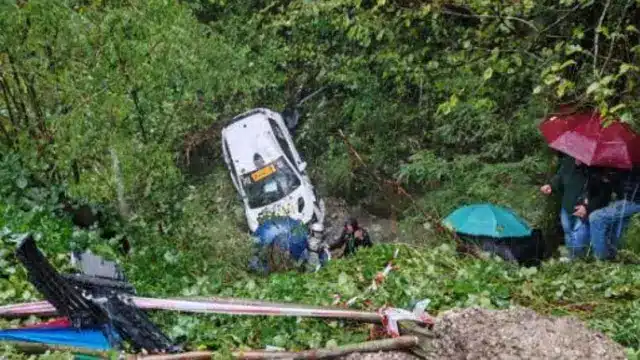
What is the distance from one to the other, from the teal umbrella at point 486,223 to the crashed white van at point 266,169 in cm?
484

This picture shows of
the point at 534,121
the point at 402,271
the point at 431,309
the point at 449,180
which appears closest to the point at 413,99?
the point at 449,180

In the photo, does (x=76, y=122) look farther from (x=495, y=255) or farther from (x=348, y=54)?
(x=348, y=54)

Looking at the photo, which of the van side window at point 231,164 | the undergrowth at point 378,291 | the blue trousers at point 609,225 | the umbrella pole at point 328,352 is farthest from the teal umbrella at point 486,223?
the van side window at point 231,164

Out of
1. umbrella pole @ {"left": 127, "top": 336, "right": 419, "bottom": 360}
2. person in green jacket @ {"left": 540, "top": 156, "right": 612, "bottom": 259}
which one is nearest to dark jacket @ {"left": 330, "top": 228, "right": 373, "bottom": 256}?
person in green jacket @ {"left": 540, "top": 156, "right": 612, "bottom": 259}

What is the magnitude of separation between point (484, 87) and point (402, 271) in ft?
8.09

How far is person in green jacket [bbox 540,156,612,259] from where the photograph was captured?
8383 mm

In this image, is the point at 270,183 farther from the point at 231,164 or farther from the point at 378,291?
the point at 378,291

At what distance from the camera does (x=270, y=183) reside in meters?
14.0

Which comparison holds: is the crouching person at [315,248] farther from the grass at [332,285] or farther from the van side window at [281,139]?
the van side window at [281,139]

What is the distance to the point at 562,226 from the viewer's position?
358 inches

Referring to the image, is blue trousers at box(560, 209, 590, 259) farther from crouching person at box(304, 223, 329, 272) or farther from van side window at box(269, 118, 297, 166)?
van side window at box(269, 118, 297, 166)

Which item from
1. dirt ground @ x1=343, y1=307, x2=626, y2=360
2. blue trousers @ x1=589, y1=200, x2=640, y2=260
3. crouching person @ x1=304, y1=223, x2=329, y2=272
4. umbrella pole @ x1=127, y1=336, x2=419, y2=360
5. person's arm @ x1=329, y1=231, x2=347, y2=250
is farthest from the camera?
person's arm @ x1=329, y1=231, x2=347, y2=250

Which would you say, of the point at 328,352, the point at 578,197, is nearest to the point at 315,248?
the point at 578,197

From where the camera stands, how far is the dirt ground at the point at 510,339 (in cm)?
404
